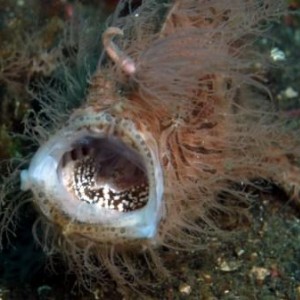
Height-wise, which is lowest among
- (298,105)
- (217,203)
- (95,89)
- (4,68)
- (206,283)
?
(298,105)

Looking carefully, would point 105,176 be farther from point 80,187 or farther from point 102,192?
point 80,187

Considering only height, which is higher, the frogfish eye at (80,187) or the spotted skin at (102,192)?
the frogfish eye at (80,187)

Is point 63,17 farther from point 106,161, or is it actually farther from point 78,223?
point 78,223

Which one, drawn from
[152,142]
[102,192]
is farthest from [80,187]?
[152,142]

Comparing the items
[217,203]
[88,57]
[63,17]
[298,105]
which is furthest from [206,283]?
[63,17]

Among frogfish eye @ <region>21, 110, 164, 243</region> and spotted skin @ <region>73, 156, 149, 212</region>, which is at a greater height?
frogfish eye @ <region>21, 110, 164, 243</region>

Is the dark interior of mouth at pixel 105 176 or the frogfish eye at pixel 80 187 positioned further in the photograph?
the dark interior of mouth at pixel 105 176

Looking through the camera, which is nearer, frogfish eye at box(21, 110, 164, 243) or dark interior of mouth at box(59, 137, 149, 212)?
frogfish eye at box(21, 110, 164, 243)

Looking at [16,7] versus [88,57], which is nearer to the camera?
[88,57]
